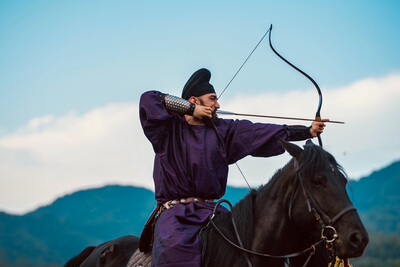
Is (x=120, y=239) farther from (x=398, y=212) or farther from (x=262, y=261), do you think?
(x=398, y=212)

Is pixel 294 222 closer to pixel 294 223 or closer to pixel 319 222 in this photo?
pixel 294 223

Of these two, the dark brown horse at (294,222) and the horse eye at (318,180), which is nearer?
the dark brown horse at (294,222)

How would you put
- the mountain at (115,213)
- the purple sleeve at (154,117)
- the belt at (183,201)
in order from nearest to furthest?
1. the belt at (183,201)
2. the purple sleeve at (154,117)
3. the mountain at (115,213)

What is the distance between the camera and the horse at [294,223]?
4.39m

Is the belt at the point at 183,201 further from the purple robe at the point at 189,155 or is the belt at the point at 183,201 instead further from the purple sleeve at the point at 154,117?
the purple sleeve at the point at 154,117

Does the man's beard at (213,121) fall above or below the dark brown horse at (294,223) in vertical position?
above

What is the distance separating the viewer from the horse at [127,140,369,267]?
439cm

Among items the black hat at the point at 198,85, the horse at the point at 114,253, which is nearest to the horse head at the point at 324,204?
the black hat at the point at 198,85

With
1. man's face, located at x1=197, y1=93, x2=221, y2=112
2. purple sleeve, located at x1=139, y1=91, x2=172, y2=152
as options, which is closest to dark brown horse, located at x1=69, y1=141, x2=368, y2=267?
purple sleeve, located at x1=139, y1=91, x2=172, y2=152

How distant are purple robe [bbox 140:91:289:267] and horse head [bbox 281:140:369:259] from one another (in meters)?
0.87

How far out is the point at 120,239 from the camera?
258 inches

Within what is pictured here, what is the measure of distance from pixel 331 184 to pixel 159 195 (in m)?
1.69

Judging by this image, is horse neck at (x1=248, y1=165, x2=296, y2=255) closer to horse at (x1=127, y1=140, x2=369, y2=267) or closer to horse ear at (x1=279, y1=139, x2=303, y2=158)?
horse at (x1=127, y1=140, x2=369, y2=267)

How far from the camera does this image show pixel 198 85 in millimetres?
6078
